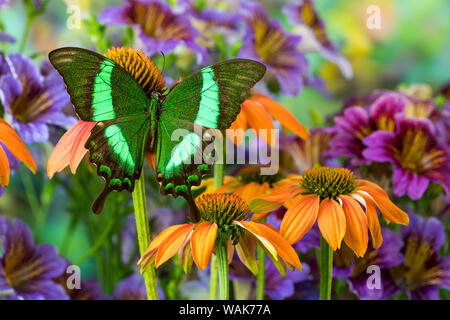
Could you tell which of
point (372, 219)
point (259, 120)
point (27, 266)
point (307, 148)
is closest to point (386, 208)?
point (372, 219)

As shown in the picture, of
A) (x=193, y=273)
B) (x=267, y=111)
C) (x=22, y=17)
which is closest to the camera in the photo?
(x=267, y=111)

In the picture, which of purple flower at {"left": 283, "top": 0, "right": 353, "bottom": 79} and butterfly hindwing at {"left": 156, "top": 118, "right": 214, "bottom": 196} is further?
purple flower at {"left": 283, "top": 0, "right": 353, "bottom": 79}

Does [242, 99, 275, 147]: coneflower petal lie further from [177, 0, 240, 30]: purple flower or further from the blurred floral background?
[177, 0, 240, 30]: purple flower

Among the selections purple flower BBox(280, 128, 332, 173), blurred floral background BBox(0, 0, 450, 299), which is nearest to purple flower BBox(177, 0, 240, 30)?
blurred floral background BBox(0, 0, 450, 299)

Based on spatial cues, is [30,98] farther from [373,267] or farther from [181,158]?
[373,267]

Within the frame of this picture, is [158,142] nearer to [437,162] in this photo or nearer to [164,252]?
[164,252]

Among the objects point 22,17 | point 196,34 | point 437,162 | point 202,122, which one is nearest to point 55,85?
point 196,34
